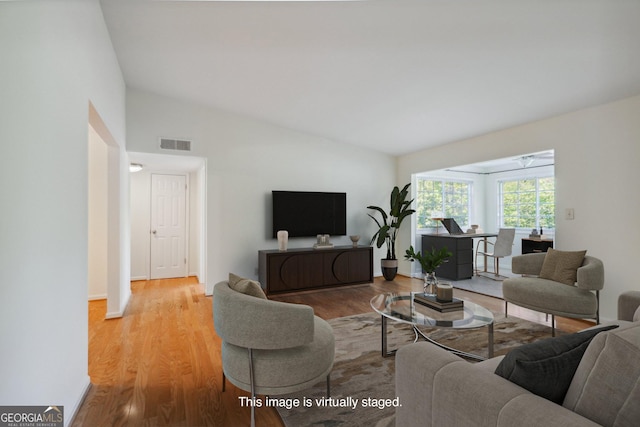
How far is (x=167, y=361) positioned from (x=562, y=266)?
3.79 metres

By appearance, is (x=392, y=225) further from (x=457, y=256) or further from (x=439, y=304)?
(x=439, y=304)

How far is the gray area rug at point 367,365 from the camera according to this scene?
1812 mm

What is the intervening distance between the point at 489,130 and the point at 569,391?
412cm

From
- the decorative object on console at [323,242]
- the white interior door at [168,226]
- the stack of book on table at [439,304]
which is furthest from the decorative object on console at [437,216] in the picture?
the white interior door at [168,226]

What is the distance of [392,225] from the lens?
5633mm

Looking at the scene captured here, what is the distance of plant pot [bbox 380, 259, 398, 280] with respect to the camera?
552 centimetres

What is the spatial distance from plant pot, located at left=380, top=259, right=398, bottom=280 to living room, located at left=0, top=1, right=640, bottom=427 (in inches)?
13.1

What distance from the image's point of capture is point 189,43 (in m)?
2.95

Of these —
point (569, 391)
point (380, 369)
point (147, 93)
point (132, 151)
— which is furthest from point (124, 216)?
point (569, 391)

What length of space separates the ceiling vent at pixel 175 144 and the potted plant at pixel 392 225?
126 inches

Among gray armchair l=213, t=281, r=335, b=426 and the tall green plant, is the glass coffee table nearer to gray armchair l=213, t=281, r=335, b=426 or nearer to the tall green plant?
gray armchair l=213, t=281, r=335, b=426

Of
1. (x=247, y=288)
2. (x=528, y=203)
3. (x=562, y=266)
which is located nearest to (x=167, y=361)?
(x=247, y=288)

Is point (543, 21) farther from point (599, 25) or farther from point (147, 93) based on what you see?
point (147, 93)

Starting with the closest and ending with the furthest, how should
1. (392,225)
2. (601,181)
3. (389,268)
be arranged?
(601,181) → (389,268) → (392,225)
